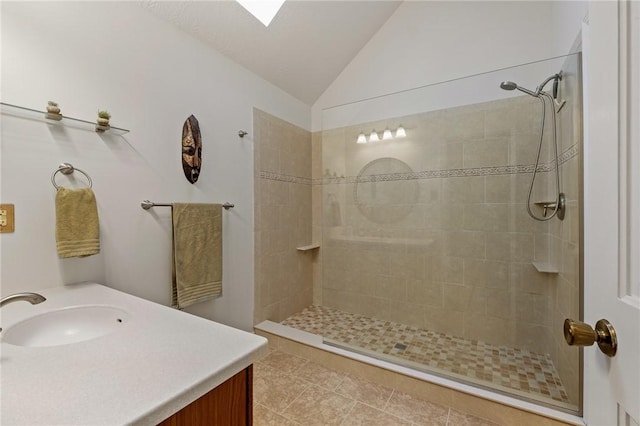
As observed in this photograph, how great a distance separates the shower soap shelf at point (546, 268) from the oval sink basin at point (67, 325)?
2.22 meters

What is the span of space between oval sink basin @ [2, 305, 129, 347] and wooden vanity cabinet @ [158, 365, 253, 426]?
453 mm

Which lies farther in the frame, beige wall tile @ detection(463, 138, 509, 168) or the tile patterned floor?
beige wall tile @ detection(463, 138, 509, 168)

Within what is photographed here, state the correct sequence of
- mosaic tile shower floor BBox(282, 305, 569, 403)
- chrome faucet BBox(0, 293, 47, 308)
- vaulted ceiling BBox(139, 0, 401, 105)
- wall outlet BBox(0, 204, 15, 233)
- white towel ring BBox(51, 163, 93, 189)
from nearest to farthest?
chrome faucet BBox(0, 293, 47, 308) < wall outlet BBox(0, 204, 15, 233) < white towel ring BBox(51, 163, 93, 189) < mosaic tile shower floor BBox(282, 305, 569, 403) < vaulted ceiling BBox(139, 0, 401, 105)

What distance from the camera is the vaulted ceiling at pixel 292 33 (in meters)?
1.65

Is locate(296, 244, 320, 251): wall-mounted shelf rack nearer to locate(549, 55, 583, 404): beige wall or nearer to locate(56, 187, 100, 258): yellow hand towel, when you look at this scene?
locate(56, 187, 100, 258): yellow hand towel

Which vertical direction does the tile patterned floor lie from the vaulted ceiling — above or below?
below

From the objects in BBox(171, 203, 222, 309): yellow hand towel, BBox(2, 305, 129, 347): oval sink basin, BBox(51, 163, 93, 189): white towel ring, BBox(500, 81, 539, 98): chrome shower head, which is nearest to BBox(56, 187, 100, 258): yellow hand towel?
BBox(51, 163, 93, 189): white towel ring

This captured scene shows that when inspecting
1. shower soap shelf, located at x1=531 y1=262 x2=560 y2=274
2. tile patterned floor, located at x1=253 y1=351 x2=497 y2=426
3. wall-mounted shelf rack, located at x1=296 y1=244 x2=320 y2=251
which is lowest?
tile patterned floor, located at x1=253 y1=351 x2=497 y2=426

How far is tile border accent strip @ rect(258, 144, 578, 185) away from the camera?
1750 mm

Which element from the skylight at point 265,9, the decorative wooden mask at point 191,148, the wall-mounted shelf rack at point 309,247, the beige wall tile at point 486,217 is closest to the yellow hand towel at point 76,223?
the decorative wooden mask at point 191,148

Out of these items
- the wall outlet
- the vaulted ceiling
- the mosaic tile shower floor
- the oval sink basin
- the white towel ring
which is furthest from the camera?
the vaulted ceiling

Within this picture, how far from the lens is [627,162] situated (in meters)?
0.45

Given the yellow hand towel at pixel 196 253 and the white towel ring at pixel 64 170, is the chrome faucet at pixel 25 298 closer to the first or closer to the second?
the white towel ring at pixel 64 170

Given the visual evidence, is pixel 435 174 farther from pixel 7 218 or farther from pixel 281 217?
pixel 7 218
